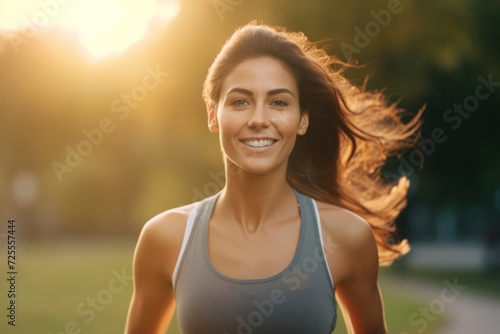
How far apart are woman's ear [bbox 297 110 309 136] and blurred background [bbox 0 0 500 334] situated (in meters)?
4.45

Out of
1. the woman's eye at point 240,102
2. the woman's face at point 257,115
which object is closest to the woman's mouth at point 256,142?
the woman's face at point 257,115

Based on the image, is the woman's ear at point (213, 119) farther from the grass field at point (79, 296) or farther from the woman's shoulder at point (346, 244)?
the grass field at point (79, 296)

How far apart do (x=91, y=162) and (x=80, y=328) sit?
12625 mm

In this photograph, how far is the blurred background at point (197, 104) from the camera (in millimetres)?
11734

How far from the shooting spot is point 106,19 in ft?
36.6

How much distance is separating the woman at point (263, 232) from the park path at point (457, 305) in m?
5.89

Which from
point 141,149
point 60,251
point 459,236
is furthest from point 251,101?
point 459,236

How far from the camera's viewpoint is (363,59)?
13.1 meters

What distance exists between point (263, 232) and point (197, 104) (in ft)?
33.6

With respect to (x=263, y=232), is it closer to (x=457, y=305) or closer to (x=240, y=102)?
(x=240, y=102)

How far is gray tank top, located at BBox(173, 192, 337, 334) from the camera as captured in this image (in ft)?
10.6

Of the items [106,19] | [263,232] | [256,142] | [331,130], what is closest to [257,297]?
[263,232]

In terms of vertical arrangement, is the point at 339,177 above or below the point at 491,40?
below

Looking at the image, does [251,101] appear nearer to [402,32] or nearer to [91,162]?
[402,32]
